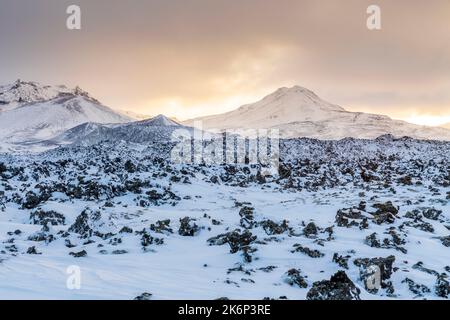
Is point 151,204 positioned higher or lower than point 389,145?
lower

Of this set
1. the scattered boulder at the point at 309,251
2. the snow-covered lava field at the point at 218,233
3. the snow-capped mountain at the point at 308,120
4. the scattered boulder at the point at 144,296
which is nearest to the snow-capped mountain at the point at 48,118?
the snow-capped mountain at the point at 308,120

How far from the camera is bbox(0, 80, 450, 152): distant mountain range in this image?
107394mm

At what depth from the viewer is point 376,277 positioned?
1030 centimetres

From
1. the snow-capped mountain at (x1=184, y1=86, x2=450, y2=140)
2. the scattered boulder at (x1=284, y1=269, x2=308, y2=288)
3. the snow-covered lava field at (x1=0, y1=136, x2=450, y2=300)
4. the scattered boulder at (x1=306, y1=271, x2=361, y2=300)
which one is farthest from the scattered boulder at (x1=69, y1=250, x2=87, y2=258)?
the snow-capped mountain at (x1=184, y1=86, x2=450, y2=140)

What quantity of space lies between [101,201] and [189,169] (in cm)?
901

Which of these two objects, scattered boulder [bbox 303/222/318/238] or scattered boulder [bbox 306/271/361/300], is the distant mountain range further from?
scattered boulder [bbox 306/271/361/300]

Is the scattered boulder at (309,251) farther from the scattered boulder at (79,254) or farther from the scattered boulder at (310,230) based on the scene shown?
the scattered boulder at (79,254)

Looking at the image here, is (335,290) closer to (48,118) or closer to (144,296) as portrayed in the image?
(144,296)

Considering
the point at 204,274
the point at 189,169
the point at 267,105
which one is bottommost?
the point at 204,274

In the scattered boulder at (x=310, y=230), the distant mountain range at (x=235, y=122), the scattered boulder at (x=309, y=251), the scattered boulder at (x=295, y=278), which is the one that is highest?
the distant mountain range at (x=235, y=122)

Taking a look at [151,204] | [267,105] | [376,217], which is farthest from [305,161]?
[267,105]

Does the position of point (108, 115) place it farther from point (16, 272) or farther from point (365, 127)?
point (16, 272)

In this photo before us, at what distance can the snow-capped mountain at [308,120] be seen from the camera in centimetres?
11625

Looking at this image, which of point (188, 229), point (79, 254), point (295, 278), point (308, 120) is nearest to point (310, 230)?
point (188, 229)
